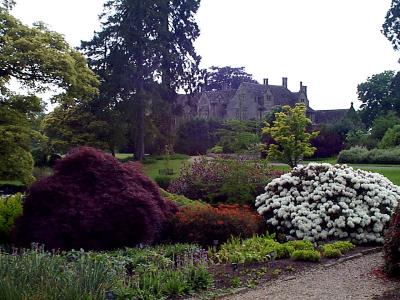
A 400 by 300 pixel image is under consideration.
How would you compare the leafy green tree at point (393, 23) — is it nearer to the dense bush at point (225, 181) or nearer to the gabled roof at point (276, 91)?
the gabled roof at point (276, 91)

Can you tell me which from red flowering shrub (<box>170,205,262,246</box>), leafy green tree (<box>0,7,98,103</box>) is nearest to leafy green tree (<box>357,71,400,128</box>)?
leafy green tree (<box>0,7,98,103</box>)

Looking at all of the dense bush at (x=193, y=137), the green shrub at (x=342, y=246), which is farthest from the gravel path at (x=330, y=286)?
the dense bush at (x=193, y=137)

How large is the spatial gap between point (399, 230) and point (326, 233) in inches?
129

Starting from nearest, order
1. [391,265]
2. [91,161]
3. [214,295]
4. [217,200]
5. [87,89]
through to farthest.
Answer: [214,295], [391,265], [91,161], [217,200], [87,89]

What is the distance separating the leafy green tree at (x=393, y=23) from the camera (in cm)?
5153

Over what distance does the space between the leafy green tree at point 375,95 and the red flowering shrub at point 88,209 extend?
53.8 meters

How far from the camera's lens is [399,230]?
8016 mm

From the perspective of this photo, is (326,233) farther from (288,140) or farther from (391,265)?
(288,140)

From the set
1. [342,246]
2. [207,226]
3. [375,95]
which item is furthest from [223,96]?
[342,246]

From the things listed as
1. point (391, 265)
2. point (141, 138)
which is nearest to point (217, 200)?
point (391, 265)

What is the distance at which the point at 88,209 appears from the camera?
9.48 m

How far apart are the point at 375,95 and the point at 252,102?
16222 mm

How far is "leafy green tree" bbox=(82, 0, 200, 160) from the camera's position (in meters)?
37.6

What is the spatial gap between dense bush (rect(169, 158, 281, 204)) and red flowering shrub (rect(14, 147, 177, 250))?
5.03 m
